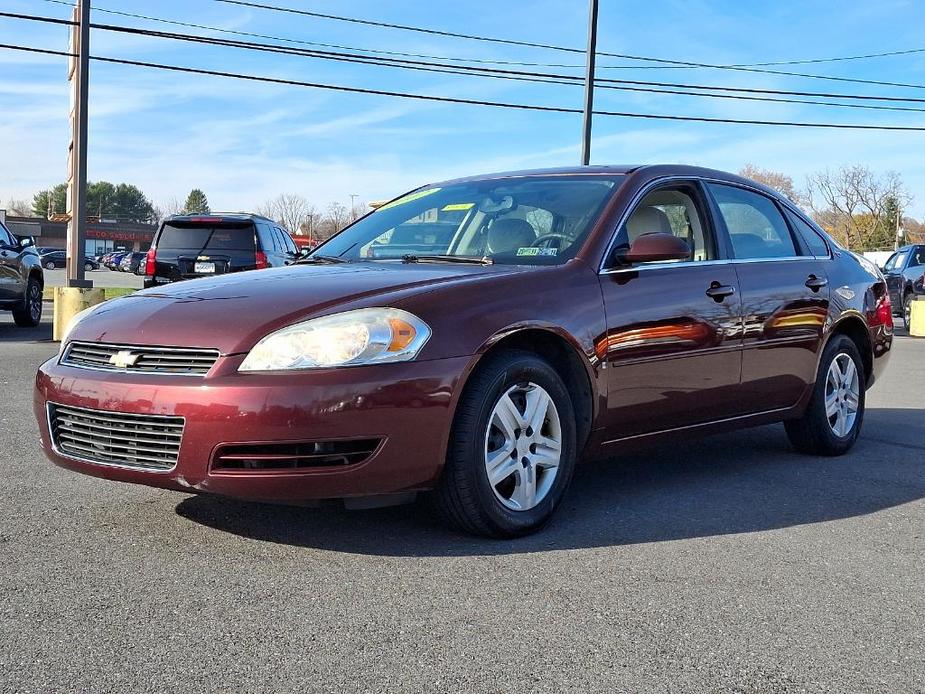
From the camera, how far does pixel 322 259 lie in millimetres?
5211


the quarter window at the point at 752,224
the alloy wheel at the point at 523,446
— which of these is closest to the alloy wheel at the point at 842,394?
the quarter window at the point at 752,224

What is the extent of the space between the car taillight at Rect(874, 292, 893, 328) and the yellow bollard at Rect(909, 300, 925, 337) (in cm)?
1373

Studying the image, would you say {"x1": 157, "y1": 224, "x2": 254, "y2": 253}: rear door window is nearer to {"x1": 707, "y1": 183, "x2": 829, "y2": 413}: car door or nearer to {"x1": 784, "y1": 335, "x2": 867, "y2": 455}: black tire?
{"x1": 707, "y1": 183, "x2": 829, "y2": 413}: car door

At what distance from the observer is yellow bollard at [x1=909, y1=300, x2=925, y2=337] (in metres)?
19.3

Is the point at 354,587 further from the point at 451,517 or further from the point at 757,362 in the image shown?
the point at 757,362

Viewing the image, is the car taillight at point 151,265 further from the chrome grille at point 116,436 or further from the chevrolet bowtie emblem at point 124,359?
the chevrolet bowtie emblem at point 124,359

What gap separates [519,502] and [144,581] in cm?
142

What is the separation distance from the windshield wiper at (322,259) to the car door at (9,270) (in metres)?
10.5

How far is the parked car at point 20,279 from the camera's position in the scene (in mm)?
14484

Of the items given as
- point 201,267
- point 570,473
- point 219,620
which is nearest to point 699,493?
point 570,473

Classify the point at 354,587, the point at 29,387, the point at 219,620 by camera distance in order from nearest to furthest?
the point at 219,620 → the point at 354,587 → the point at 29,387

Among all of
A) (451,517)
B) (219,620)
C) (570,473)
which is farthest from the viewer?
(570,473)

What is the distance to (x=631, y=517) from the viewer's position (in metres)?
4.45

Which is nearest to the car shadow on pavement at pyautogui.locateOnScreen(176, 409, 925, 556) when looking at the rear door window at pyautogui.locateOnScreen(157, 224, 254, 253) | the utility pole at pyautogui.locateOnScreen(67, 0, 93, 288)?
the rear door window at pyautogui.locateOnScreen(157, 224, 254, 253)
